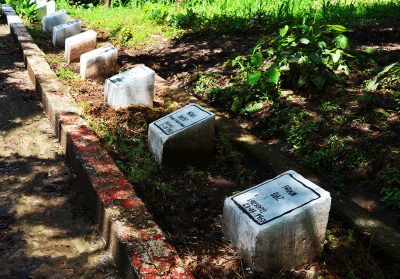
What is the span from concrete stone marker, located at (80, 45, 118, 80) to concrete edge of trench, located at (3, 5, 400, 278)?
1188 mm

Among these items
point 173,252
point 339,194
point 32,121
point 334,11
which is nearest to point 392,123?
point 339,194

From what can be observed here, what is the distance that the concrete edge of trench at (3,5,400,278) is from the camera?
2.49 metres

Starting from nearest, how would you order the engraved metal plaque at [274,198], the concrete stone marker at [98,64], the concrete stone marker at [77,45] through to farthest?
the engraved metal plaque at [274,198], the concrete stone marker at [98,64], the concrete stone marker at [77,45]

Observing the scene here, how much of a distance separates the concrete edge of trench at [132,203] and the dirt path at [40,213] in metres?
0.13

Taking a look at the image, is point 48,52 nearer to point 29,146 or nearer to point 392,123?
point 29,146

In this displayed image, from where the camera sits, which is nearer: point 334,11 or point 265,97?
point 265,97

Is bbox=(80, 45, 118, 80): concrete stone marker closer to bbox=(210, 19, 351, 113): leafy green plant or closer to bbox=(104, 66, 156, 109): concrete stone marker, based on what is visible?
bbox=(104, 66, 156, 109): concrete stone marker

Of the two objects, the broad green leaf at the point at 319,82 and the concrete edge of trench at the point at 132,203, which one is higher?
the broad green leaf at the point at 319,82

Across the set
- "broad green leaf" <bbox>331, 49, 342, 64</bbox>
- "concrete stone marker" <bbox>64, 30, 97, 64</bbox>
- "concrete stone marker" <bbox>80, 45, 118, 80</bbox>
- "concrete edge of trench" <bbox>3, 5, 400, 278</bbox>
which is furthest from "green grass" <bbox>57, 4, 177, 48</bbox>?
"broad green leaf" <bbox>331, 49, 342, 64</bbox>

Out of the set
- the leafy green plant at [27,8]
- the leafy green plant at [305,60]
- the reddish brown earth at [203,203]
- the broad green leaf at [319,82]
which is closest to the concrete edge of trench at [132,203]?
the reddish brown earth at [203,203]

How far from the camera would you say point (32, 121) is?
4762 mm

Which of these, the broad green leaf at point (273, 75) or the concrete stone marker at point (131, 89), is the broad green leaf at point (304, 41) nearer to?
the broad green leaf at point (273, 75)

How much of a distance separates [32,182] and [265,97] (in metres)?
2.42

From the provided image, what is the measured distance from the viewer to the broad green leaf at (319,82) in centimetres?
445
